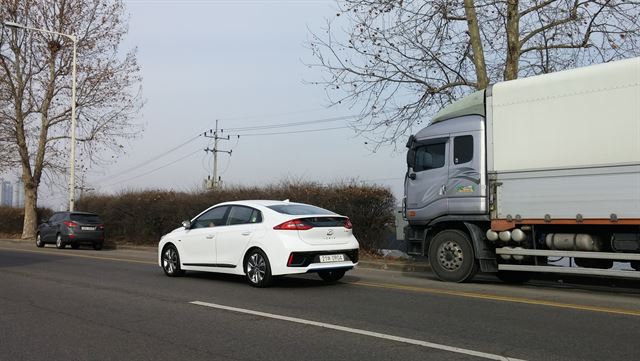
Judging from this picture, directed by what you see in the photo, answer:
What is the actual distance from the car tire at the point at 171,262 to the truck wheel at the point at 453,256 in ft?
16.8

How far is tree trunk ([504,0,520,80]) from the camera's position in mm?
15320

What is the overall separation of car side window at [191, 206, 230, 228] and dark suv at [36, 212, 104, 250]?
43.6 feet

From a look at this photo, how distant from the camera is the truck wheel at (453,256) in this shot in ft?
35.9

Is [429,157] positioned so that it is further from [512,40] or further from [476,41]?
[476,41]

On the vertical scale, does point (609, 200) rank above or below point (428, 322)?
above

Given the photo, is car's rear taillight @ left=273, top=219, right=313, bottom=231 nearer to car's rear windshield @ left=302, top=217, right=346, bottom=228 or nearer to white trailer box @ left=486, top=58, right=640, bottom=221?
car's rear windshield @ left=302, top=217, right=346, bottom=228

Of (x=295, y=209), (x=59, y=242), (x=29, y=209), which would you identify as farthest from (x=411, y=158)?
(x=29, y=209)

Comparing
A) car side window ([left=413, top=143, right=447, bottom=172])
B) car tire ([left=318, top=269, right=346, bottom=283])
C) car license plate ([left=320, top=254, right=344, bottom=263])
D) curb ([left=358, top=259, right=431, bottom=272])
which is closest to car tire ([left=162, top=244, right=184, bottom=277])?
car tire ([left=318, top=269, right=346, bottom=283])

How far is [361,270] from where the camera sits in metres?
14.1

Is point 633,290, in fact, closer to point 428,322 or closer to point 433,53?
point 428,322

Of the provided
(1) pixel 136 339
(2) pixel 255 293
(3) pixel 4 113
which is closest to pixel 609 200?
(2) pixel 255 293

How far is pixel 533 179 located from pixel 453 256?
7.08 feet

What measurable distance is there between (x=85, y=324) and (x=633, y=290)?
906cm

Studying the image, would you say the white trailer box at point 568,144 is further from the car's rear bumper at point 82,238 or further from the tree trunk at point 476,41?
the car's rear bumper at point 82,238
